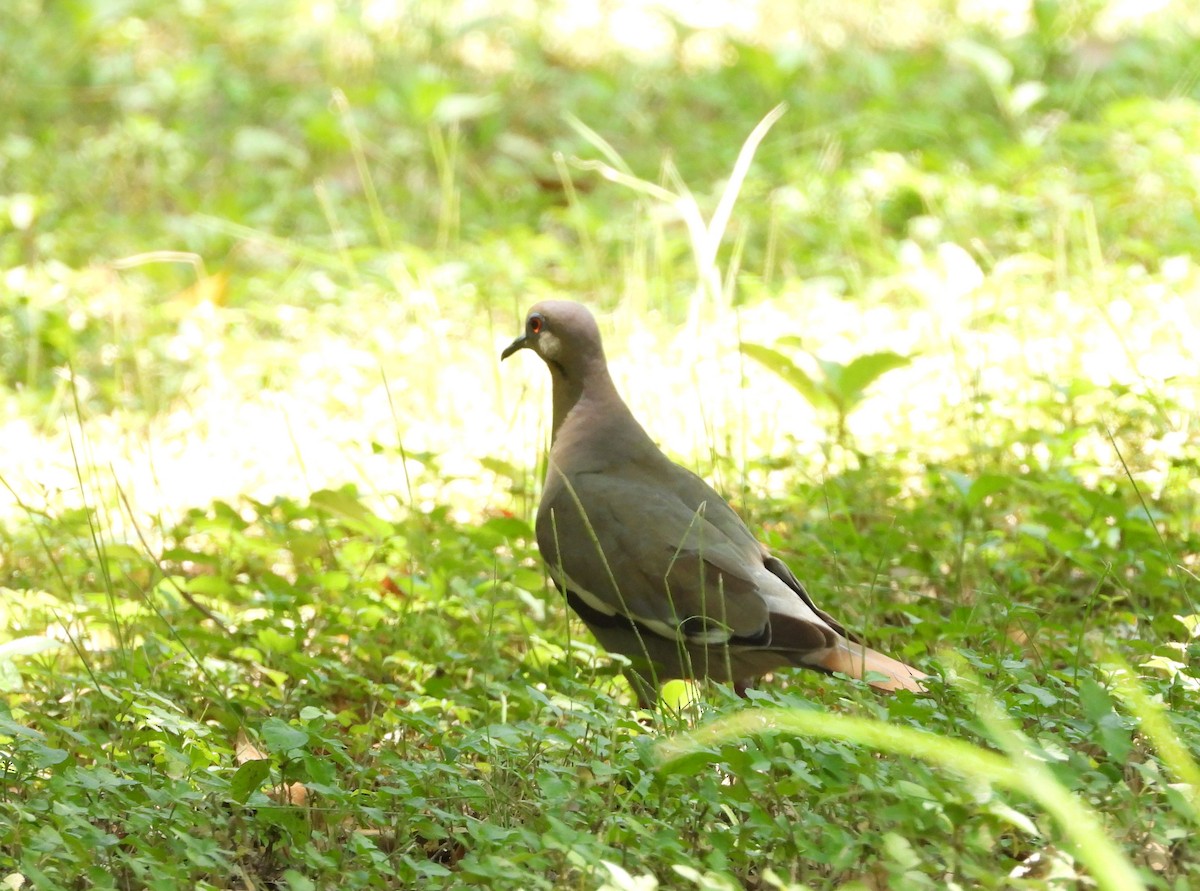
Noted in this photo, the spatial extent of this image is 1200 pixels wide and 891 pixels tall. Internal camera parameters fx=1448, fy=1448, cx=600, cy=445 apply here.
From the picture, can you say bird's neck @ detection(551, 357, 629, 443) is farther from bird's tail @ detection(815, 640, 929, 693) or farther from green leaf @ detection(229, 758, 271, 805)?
green leaf @ detection(229, 758, 271, 805)

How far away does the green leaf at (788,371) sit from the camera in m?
4.10

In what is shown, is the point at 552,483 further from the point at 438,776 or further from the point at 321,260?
the point at 321,260

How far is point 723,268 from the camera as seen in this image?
21.3ft

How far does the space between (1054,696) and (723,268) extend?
4.34 metres

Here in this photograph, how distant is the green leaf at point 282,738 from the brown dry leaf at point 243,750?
19.6 inches

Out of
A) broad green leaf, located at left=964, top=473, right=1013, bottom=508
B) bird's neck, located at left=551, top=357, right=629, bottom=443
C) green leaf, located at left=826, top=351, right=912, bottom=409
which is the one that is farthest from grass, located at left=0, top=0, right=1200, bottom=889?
bird's neck, located at left=551, top=357, right=629, bottom=443

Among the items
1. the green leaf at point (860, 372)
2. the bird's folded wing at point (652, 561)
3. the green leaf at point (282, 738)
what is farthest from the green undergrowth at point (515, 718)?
the green leaf at point (860, 372)

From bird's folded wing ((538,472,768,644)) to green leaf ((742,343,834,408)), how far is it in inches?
38.4

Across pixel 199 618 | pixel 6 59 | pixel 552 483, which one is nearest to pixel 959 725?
pixel 552 483

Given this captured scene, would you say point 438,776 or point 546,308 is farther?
point 546,308

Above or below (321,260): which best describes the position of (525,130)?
above

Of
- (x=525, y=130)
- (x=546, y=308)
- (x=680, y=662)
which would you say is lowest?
(x=680, y=662)

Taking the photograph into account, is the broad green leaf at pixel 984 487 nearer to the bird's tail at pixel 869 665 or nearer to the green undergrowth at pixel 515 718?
the green undergrowth at pixel 515 718

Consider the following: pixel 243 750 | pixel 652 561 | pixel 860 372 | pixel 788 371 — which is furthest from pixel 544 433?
pixel 243 750
